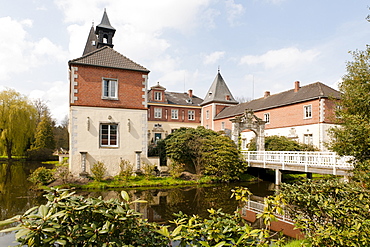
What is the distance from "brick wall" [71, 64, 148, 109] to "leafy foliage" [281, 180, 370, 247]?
46.6 feet

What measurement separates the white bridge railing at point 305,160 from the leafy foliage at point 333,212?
887 cm

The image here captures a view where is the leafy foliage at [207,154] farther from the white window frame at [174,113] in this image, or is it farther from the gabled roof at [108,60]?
the white window frame at [174,113]

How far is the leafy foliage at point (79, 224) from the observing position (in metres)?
2.10

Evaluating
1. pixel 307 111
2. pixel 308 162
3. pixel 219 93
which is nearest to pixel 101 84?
pixel 308 162

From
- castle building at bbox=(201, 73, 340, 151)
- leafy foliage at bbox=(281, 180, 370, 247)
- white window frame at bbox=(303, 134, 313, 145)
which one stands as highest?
castle building at bbox=(201, 73, 340, 151)

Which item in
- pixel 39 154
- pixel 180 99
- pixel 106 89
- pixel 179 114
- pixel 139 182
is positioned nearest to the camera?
pixel 139 182

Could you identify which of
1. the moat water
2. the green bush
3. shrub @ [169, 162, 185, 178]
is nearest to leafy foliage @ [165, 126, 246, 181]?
shrub @ [169, 162, 185, 178]

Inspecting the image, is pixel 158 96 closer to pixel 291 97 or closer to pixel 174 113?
pixel 174 113

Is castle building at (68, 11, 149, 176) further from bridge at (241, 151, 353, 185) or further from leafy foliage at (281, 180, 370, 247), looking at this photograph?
leafy foliage at (281, 180, 370, 247)

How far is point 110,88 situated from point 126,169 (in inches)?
219

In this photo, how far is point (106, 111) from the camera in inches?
656

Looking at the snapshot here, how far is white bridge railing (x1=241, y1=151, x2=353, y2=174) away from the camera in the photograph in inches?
534

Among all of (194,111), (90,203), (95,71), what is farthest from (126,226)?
(194,111)

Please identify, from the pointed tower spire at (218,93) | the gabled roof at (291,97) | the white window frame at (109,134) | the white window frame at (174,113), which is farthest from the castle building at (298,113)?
the white window frame at (109,134)
